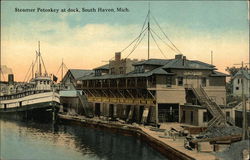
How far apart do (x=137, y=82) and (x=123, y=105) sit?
6640mm

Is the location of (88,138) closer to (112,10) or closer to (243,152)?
(112,10)

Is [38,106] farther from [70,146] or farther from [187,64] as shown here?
[187,64]

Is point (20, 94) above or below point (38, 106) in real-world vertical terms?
above

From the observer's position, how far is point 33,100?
182 ft

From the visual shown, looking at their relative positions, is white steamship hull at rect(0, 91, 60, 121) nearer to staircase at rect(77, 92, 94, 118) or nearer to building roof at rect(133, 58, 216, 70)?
staircase at rect(77, 92, 94, 118)

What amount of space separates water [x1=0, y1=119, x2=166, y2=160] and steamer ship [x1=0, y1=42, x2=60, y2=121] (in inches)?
386

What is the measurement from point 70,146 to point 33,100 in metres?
24.2

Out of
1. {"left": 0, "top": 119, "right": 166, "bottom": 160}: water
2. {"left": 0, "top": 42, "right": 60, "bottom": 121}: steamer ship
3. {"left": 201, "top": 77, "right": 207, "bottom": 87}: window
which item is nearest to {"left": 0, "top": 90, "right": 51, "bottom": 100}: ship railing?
{"left": 0, "top": 42, "right": 60, "bottom": 121}: steamer ship

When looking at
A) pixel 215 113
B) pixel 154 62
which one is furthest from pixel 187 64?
pixel 215 113

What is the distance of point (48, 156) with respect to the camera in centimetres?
2906

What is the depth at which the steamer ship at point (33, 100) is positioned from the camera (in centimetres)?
5506

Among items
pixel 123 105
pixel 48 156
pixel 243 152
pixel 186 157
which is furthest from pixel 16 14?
pixel 123 105

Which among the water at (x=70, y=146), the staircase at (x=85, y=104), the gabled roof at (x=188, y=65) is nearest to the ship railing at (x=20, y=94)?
the staircase at (x=85, y=104)

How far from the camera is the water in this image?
95.8 feet
